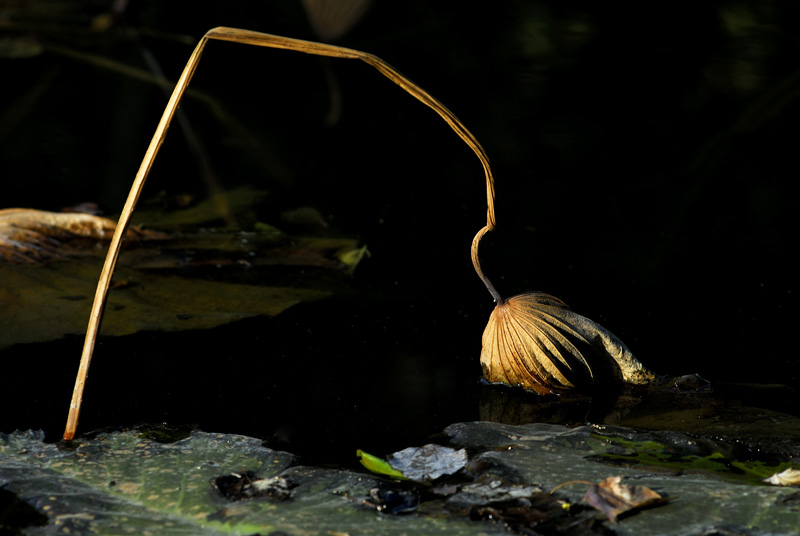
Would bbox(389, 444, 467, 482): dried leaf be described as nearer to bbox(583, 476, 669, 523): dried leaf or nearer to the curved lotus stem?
bbox(583, 476, 669, 523): dried leaf

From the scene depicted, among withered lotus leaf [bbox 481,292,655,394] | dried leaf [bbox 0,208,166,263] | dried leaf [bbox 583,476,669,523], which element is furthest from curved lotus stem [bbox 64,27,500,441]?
dried leaf [bbox 0,208,166,263]

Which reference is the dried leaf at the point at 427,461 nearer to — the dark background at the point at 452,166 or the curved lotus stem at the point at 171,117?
the dark background at the point at 452,166

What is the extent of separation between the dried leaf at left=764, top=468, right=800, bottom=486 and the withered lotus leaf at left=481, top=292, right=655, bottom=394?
42 centimetres

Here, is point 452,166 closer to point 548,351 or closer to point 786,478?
point 548,351

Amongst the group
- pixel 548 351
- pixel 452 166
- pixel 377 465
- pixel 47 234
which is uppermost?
pixel 452 166

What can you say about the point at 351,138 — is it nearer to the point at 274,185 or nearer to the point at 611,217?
the point at 274,185

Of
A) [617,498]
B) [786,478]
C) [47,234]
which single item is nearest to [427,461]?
[617,498]

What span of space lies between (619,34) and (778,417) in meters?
3.95

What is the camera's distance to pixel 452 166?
2.98 m

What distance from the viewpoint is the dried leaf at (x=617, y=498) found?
1.01 meters

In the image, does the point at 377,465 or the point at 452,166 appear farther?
the point at 452,166

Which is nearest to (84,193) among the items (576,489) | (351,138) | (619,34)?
(351,138)

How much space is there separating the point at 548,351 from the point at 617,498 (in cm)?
48

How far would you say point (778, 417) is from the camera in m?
1.38
